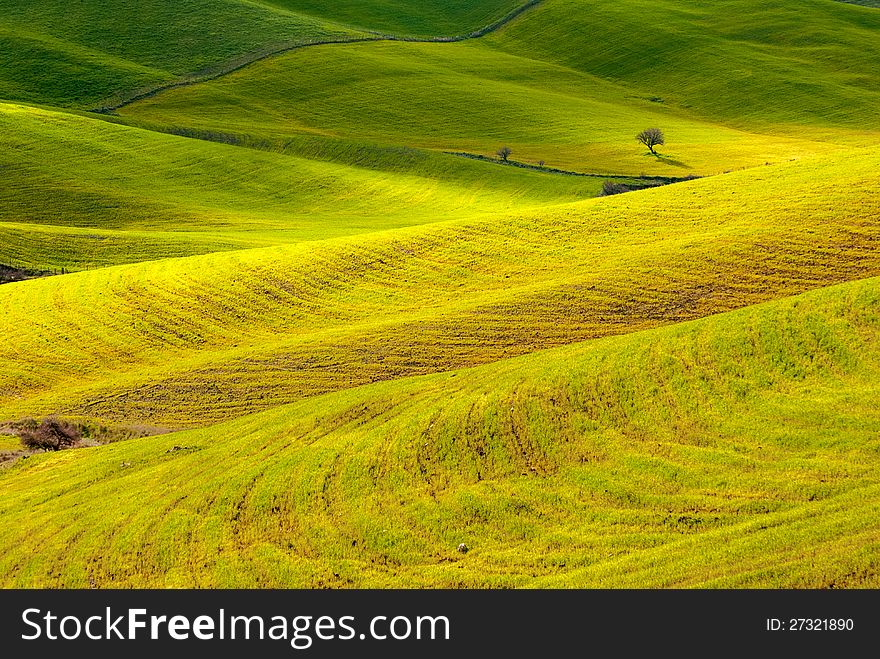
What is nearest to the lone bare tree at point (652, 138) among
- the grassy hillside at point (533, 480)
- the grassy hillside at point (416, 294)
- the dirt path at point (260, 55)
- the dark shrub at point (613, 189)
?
the dark shrub at point (613, 189)

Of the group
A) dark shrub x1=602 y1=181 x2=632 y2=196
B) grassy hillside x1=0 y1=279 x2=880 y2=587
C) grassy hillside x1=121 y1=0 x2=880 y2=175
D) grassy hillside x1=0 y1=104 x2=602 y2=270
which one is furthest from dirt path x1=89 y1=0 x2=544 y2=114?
grassy hillside x1=0 y1=279 x2=880 y2=587

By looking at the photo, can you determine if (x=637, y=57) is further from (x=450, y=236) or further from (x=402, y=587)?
(x=402, y=587)

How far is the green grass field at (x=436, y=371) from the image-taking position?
1834cm

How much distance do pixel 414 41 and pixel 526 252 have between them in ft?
317

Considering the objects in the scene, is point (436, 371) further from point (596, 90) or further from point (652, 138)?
point (596, 90)

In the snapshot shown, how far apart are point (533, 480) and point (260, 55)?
4057 inches

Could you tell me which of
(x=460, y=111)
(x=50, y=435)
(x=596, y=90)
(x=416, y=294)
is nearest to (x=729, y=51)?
(x=596, y=90)

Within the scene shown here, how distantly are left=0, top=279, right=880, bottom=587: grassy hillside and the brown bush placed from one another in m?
1.29

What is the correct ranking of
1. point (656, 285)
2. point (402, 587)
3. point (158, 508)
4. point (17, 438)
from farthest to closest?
1. point (656, 285)
2. point (17, 438)
3. point (158, 508)
4. point (402, 587)

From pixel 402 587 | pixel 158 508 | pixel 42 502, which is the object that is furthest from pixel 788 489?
pixel 42 502

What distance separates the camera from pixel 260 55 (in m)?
114

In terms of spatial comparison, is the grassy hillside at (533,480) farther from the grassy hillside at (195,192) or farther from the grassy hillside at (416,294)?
the grassy hillside at (195,192)

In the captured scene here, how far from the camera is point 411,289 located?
37.4 meters

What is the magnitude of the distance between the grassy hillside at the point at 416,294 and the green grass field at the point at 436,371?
163 mm
